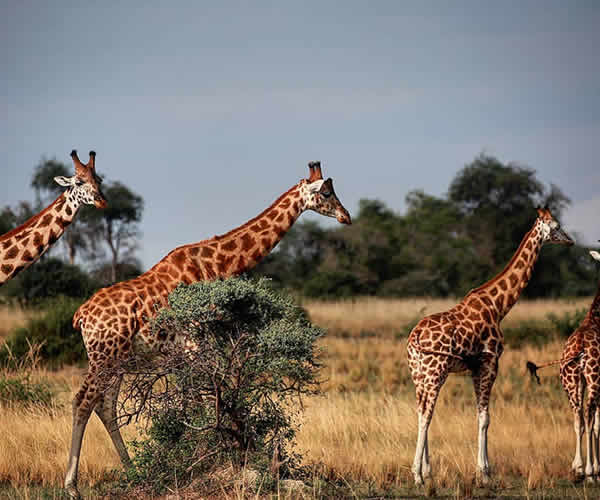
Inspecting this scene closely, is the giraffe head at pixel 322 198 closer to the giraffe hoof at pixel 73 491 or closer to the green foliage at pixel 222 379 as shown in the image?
the green foliage at pixel 222 379

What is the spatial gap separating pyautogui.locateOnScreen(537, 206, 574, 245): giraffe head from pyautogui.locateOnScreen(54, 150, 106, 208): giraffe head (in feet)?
15.9

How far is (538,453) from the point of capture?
10.3 metres

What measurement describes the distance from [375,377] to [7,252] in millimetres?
9996

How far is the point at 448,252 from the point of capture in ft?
149

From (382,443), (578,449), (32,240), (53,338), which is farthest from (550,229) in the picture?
(53,338)

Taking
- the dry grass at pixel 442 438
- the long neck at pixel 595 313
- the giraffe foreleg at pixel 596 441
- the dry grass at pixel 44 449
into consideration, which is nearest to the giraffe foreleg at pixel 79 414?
the dry grass at pixel 44 449

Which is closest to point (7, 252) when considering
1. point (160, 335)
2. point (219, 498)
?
point (160, 335)

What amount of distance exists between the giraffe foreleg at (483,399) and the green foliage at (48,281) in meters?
18.7

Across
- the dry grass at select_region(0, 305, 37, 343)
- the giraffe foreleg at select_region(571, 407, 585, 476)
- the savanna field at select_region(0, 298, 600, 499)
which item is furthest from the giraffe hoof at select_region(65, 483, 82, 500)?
the dry grass at select_region(0, 305, 37, 343)

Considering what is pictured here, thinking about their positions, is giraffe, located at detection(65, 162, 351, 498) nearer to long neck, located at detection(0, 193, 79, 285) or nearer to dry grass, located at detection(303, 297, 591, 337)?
long neck, located at detection(0, 193, 79, 285)

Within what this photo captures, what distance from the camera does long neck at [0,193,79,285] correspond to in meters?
7.98

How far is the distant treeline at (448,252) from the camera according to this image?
141 feet

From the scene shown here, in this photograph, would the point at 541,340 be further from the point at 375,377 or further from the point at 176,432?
the point at 176,432

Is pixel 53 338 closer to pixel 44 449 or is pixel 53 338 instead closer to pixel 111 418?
pixel 44 449
